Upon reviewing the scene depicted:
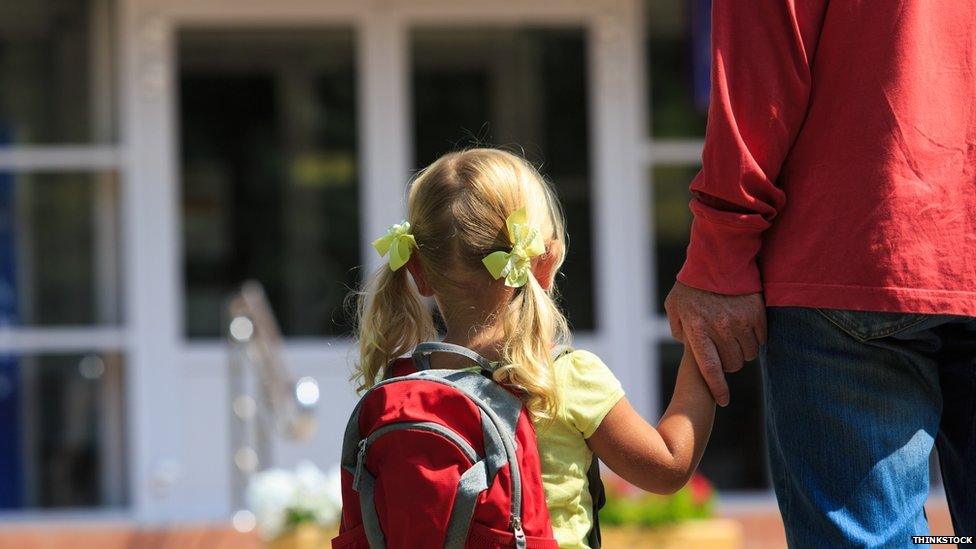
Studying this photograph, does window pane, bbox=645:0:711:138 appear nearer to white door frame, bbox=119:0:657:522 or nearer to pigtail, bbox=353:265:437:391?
white door frame, bbox=119:0:657:522

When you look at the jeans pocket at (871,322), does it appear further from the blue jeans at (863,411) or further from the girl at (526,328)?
the girl at (526,328)

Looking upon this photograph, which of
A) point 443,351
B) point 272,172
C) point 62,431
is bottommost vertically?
point 62,431

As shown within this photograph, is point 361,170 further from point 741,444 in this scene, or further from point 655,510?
point 655,510

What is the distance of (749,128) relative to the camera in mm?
2150

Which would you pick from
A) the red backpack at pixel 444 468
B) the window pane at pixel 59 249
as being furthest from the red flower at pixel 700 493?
the window pane at pixel 59 249

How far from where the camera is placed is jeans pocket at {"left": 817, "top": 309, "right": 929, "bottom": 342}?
202 cm

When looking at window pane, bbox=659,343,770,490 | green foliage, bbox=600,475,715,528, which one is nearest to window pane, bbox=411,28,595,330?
window pane, bbox=659,343,770,490

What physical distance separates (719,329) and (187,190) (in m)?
5.10

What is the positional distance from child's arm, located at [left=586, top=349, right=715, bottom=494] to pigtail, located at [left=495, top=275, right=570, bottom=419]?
11 centimetres

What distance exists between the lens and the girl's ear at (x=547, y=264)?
218 cm

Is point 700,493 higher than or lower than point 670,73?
lower

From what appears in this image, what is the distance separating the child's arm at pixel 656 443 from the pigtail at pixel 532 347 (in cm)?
11

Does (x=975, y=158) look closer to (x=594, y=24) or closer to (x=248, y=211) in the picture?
(x=594, y=24)

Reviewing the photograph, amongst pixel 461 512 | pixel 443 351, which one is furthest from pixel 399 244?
pixel 461 512
